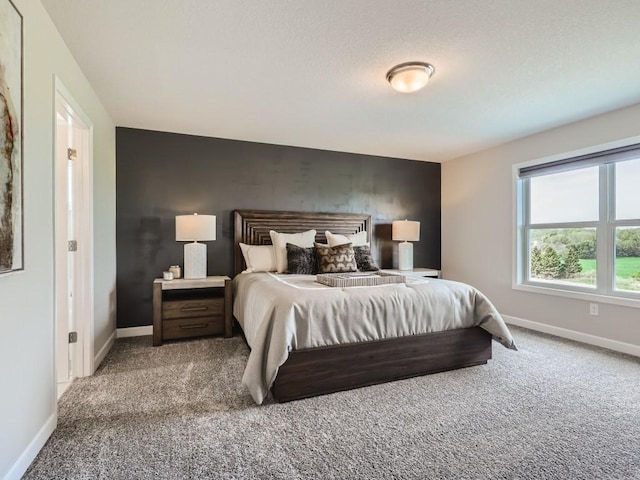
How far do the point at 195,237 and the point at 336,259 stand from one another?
1.60 m

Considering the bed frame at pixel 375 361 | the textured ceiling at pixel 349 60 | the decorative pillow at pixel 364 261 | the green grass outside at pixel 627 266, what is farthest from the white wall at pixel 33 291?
the green grass outside at pixel 627 266

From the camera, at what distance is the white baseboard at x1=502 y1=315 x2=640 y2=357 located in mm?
3119

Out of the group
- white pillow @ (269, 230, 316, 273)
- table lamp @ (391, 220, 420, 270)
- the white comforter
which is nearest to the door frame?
the white comforter

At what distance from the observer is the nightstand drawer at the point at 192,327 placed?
3395mm

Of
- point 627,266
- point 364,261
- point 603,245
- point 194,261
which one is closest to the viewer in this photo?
point 627,266

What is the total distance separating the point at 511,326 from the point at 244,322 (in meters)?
3.38

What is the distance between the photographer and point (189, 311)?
11.4 ft

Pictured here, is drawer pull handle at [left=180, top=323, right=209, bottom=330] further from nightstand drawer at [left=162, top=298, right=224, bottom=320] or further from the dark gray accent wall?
the dark gray accent wall

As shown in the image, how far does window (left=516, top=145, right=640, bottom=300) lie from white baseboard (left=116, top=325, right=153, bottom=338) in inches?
184

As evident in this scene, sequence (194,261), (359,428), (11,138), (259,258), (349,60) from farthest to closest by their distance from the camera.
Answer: (259,258) → (194,261) → (349,60) → (359,428) → (11,138)

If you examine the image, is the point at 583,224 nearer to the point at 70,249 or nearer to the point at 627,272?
the point at 627,272

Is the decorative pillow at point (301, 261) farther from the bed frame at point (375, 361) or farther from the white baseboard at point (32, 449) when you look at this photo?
the white baseboard at point (32, 449)

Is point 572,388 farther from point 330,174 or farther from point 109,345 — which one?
point 109,345

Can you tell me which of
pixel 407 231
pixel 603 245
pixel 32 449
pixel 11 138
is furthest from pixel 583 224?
pixel 32 449
